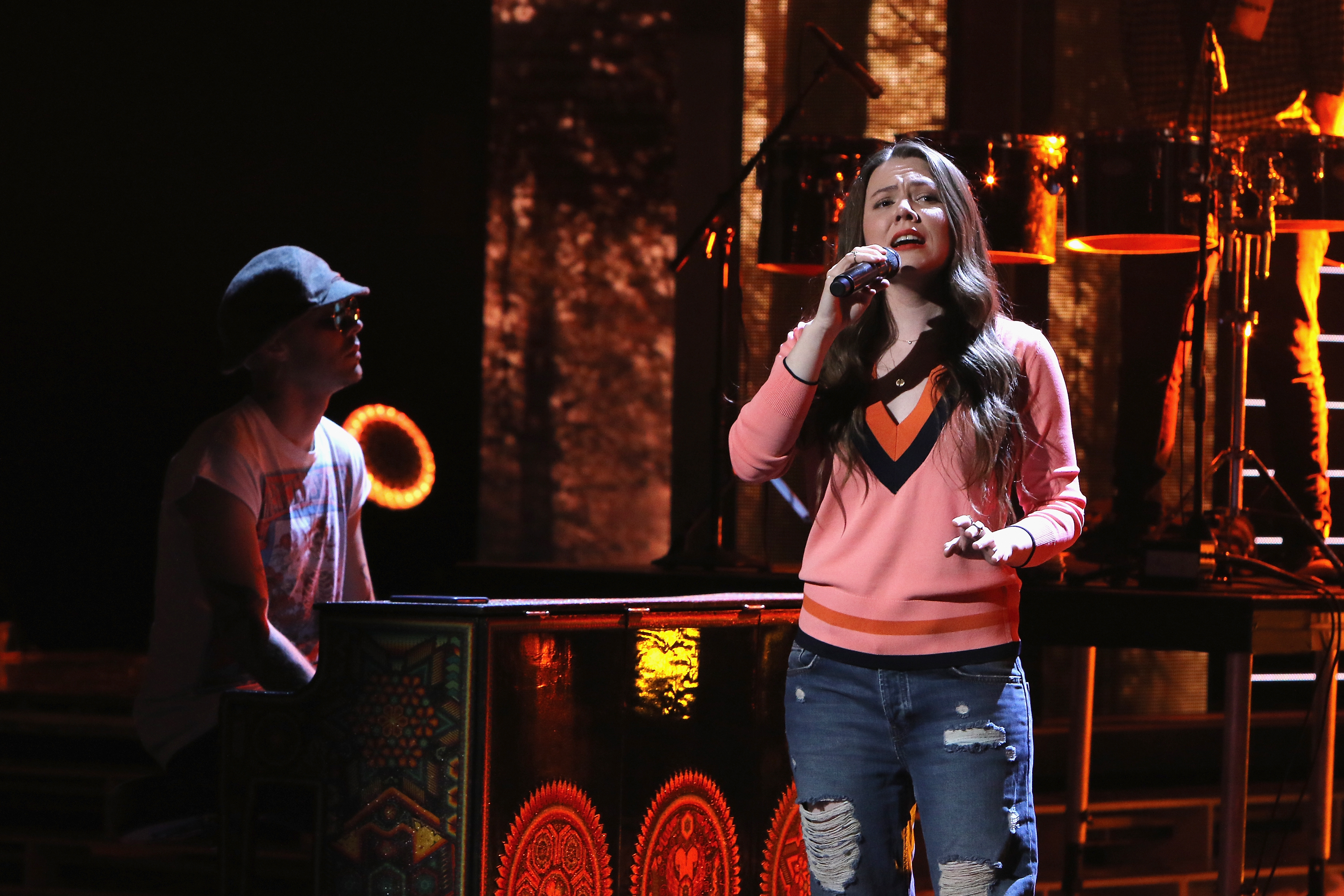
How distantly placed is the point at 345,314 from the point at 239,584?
749mm

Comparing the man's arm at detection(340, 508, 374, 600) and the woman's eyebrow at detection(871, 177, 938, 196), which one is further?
the man's arm at detection(340, 508, 374, 600)

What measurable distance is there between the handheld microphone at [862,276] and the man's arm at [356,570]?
1845 millimetres

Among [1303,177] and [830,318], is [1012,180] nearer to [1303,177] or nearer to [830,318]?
[1303,177]

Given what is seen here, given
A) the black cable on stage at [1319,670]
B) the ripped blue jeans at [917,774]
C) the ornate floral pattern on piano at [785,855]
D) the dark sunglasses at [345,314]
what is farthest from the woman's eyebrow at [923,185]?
the black cable on stage at [1319,670]

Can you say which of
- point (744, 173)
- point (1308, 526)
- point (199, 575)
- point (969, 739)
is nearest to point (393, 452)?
point (744, 173)

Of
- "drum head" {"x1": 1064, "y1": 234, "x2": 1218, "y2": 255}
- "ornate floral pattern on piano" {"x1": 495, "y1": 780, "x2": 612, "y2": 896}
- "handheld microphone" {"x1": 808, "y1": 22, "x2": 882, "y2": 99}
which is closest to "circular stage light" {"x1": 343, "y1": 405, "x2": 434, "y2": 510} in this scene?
"handheld microphone" {"x1": 808, "y1": 22, "x2": 882, "y2": 99}

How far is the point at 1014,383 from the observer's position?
1874 millimetres

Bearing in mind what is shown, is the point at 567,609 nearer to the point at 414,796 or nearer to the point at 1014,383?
the point at 414,796

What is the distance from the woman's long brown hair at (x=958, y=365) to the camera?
1829 mm

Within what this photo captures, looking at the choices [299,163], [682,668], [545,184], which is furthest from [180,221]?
[682,668]

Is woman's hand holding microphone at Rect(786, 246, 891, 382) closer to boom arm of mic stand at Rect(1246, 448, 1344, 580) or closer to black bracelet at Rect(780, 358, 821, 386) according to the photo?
black bracelet at Rect(780, 358, 821, 386)

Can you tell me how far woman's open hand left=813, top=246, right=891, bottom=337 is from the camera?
5.77ft

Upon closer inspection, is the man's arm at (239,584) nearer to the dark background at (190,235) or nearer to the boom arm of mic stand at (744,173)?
the boom arm of mic stand at (744,173)

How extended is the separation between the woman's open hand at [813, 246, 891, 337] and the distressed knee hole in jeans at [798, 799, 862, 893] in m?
0.59
